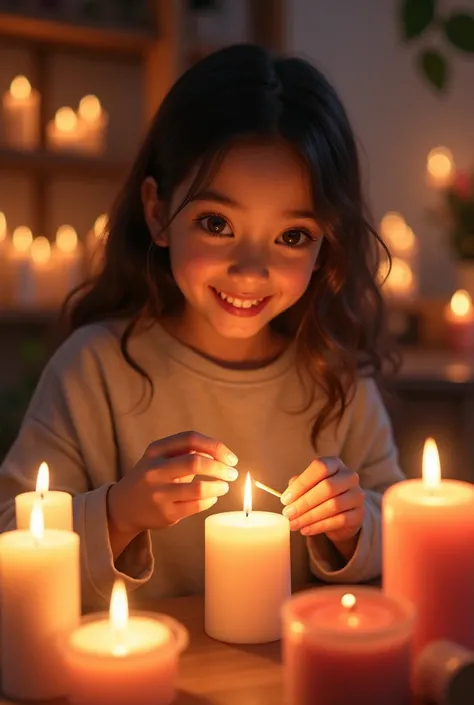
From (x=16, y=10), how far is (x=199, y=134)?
2.13m

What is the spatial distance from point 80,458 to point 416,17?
69cm

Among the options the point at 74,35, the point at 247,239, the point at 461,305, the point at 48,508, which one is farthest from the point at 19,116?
the point at 48,508

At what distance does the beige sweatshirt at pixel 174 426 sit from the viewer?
1256 millimetres

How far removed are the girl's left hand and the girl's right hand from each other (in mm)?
78

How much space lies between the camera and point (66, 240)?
3230 millimetres

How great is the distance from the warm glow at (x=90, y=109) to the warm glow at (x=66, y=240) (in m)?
0.39

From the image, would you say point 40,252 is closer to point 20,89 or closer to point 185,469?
point 20,89

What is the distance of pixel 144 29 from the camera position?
3.31 meters

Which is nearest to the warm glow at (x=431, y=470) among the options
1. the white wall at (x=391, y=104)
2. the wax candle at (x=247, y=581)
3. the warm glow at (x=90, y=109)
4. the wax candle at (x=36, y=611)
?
the wax candle at (x=247, y=581)

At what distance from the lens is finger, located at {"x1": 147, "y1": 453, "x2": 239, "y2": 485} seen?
35.5 inches

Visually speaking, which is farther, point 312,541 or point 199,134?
point 199,134

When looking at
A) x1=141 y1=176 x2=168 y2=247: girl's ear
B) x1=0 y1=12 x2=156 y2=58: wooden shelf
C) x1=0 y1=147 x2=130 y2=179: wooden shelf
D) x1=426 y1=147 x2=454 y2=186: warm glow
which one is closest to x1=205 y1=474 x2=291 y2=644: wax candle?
x1=141 y1=176 x2=168 y2=247: girl's ear

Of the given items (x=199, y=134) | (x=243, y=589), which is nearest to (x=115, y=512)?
(x=243, y=589)

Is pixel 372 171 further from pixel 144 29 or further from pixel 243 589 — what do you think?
pixel 243 589
